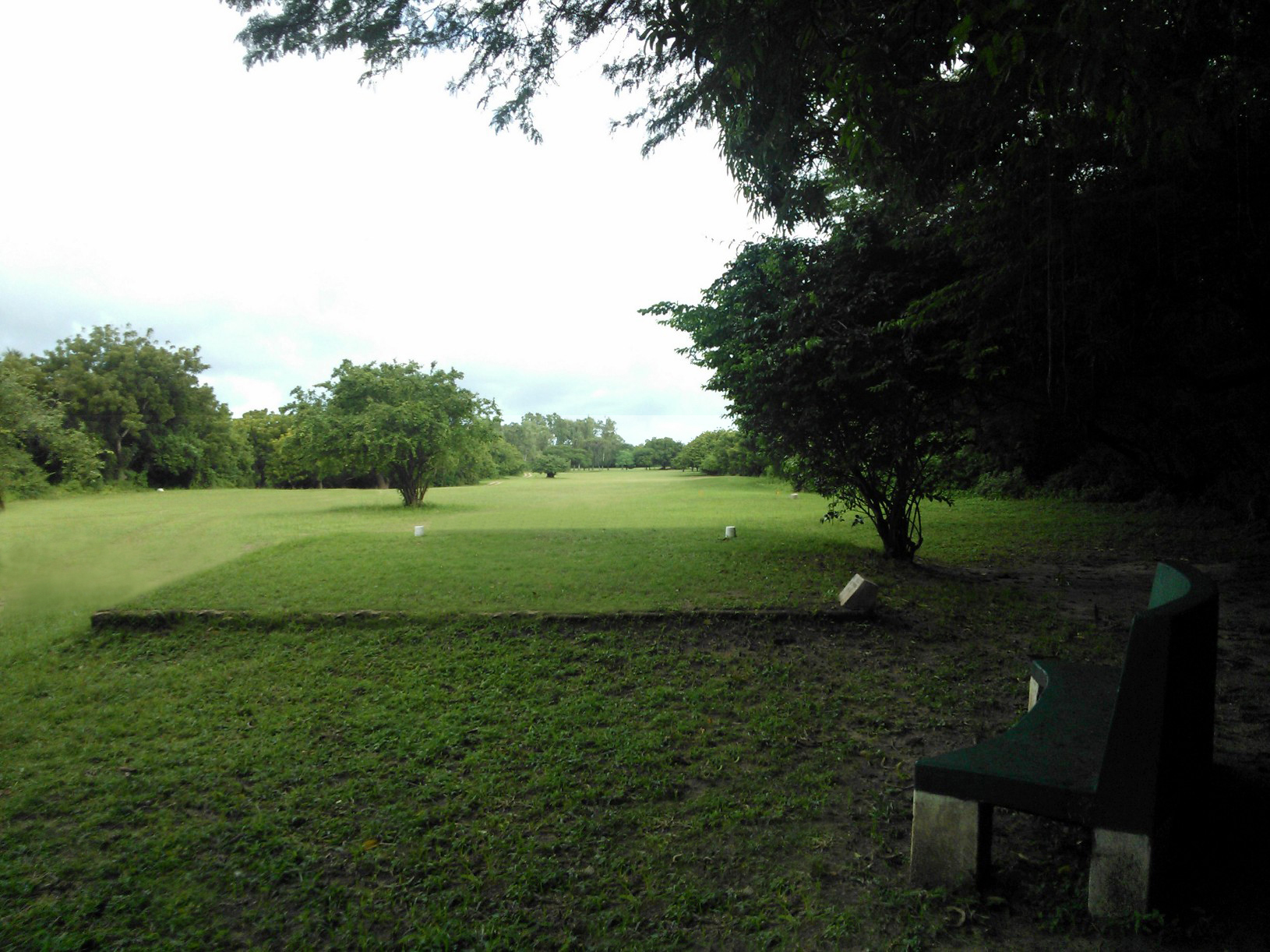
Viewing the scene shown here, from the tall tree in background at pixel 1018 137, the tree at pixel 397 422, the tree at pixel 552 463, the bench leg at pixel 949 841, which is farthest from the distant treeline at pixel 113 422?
the tree at pixel 552 463

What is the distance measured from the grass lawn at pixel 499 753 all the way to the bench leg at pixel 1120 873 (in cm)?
6

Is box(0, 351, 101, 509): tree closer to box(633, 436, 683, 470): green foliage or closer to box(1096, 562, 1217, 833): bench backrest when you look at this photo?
box(1096, 562, 1217, 833): bench backrest

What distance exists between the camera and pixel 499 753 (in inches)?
133

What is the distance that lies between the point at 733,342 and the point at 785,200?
6.47 feet

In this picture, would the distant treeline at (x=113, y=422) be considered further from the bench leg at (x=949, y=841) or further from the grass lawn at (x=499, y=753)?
the bench leg at (x=949, y=841)

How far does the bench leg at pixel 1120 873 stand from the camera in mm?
1905

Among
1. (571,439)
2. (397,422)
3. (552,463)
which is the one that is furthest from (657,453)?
(397,422)

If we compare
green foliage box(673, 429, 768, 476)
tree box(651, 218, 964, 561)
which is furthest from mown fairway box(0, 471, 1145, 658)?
green foliage box(673, 429, 768, 476)

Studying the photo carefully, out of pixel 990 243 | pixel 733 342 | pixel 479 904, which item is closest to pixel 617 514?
pixel 733 342

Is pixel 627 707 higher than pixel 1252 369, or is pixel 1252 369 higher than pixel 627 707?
pixel 1252 369

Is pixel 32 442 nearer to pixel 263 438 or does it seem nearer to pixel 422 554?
pixel 422 554

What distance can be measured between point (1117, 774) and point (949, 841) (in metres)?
0.57

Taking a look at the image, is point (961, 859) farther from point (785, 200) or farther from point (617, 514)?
point (617, 514)

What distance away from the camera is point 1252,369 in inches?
295
